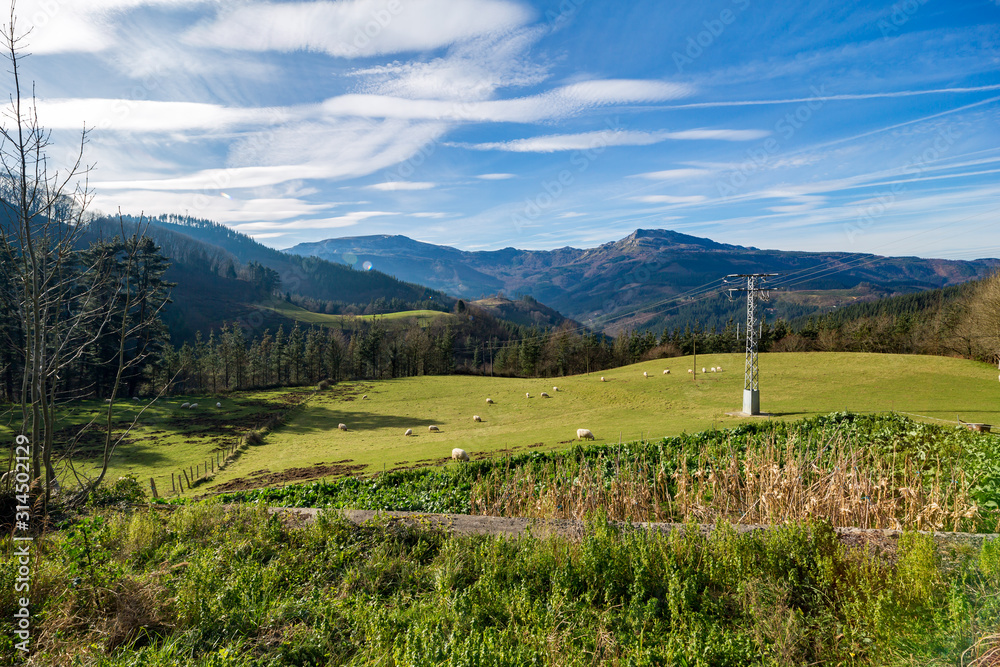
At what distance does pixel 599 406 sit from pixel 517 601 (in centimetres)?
3085

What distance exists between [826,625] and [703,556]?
1.32 metres

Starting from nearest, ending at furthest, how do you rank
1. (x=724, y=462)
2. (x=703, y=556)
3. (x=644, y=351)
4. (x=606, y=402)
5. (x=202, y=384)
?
1. (x=703, y=556)
2. (x=724, y=462)
3. (x=606, y=402)
4. (x=202, y=384)
5. (x=644, y=351)

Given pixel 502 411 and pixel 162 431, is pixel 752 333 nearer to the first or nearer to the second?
pixel 502 411

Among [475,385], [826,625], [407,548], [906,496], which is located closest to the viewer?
[826,625]

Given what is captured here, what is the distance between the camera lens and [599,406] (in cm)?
3478

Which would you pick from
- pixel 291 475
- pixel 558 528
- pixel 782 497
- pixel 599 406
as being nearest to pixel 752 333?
pixel 599 406

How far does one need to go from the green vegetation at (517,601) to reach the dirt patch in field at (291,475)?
13.0 m

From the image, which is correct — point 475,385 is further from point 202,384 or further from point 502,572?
point 202,384

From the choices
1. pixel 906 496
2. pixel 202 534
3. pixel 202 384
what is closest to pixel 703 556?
pixel 906 496

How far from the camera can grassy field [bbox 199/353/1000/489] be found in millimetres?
23531

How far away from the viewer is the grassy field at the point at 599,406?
23531 mm

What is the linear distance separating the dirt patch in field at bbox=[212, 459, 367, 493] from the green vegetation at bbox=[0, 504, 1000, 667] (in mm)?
13030

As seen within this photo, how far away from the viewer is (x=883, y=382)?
3375cm

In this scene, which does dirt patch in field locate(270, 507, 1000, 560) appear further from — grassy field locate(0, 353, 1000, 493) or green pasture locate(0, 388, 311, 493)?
green pasture locate(0, 388, 311, 493)
